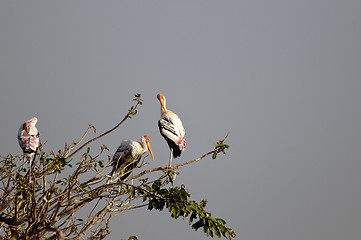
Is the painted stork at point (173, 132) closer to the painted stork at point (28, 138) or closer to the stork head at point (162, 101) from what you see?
the stork head at point (162, 101)

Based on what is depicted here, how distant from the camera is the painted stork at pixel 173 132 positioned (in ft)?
22.9

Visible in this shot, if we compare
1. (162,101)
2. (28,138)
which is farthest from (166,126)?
(28,138)

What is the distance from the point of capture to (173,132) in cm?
703

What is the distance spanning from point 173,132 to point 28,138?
208 centimetres

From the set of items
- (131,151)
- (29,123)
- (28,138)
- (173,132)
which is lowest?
(28,138)

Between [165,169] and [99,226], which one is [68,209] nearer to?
[99,226]

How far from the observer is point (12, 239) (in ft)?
19.3

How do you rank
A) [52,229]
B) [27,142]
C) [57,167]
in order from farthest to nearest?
[27,142] → [57,167] → [52,229]

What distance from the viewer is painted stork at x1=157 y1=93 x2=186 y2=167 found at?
6988 mm

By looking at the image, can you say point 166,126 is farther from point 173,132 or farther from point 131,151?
point 131,151

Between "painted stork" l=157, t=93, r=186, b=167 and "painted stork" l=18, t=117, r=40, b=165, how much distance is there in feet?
5.93

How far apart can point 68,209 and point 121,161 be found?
1.41 metres

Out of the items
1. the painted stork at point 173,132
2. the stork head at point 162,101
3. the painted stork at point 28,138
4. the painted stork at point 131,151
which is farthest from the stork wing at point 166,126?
the painted stork at point 28,138

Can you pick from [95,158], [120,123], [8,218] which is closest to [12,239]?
[8,218]
